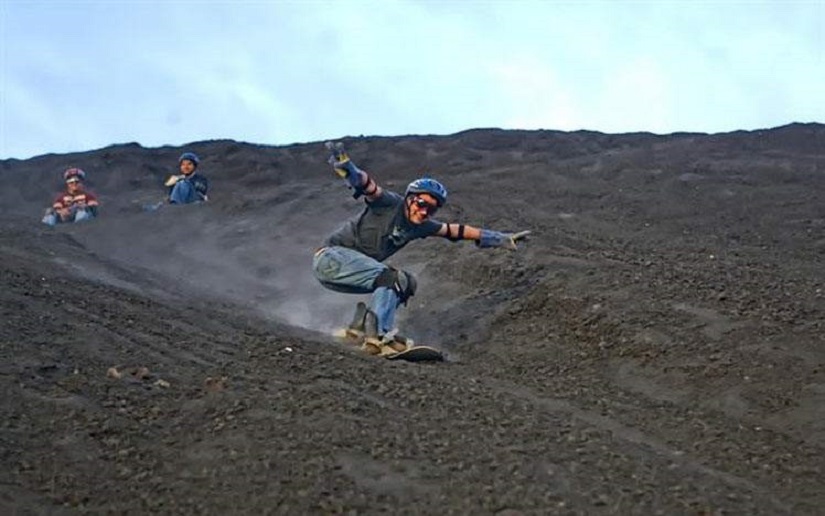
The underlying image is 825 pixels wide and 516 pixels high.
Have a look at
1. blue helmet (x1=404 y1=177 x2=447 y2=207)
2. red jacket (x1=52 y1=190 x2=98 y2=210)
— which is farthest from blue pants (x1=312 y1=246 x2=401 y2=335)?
red jacket (x1=52 y1=190 x2=98 y2=210)

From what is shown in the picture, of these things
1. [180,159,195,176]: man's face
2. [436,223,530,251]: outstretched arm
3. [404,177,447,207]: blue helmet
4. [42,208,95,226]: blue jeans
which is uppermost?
[180,159,195,176]: man's face

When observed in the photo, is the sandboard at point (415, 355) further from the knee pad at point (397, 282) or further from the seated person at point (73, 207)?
the seated person at point (73, 207)

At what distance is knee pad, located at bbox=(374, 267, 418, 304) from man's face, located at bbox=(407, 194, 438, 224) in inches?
17.6

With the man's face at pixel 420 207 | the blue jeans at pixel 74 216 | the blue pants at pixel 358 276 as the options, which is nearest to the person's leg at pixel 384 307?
the blue pants at pixel 358 276

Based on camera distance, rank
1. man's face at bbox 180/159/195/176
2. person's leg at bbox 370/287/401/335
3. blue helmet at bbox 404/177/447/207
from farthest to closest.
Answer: man's face at bbox 180/159/195/176, blue helmet at bbox 404/177/447/207, person's leg at bbox 370/287/401/335

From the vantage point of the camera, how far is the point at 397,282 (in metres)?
8.27

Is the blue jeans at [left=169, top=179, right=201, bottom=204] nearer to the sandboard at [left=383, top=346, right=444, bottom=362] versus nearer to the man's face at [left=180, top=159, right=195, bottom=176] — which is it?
the man's face at [left=180, top=159, right=195, bottom=176]

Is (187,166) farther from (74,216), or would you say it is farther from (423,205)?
(423,205)

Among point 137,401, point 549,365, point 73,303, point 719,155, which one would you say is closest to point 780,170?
point 719,155

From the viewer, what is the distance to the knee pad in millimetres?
8258

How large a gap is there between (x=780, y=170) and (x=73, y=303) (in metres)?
12.0

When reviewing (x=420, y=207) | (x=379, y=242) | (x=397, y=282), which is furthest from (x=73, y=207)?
(x=397, y=282)

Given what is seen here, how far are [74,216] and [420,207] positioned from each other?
10329 millimetres

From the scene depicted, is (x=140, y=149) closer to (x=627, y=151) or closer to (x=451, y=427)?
(x=627, y=151)
